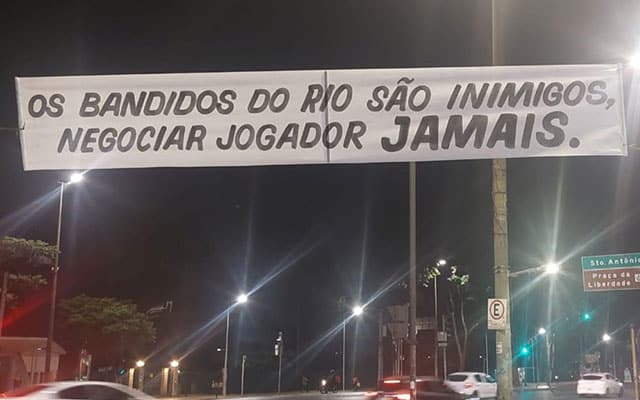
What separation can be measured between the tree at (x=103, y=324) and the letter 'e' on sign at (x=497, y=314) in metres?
38.2

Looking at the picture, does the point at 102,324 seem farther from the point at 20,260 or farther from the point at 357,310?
the point at 357,310

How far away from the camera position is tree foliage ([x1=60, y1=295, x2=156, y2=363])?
45.3m

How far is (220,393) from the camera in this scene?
56406 millimetres

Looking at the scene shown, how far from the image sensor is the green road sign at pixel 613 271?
30328 millimetres

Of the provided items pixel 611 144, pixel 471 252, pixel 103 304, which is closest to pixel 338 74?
pixel 611 144

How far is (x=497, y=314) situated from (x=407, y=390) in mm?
17539

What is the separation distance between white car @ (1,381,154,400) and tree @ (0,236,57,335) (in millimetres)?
14490

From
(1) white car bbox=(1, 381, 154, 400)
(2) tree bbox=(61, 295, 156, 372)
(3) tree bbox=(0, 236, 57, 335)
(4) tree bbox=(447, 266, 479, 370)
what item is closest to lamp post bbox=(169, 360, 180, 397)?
(2) tree bbox=(61, 295, 156, 372)

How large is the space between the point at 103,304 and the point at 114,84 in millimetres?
41284

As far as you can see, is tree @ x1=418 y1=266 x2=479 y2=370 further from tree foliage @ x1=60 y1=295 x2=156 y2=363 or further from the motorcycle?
tree foliage @ x1=60 y1=295 x2=156 y2=363

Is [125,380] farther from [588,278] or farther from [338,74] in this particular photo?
[338,74]

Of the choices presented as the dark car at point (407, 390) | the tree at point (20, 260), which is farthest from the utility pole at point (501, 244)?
the tree at point (20, 260)

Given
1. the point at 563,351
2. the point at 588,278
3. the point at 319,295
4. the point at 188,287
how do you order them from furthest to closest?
the point at 563,351 < the point at 319,295 < the point at 188,287 < the point at 588,278

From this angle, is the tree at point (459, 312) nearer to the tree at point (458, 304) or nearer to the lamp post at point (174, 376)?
the tree at point (458, 304)
